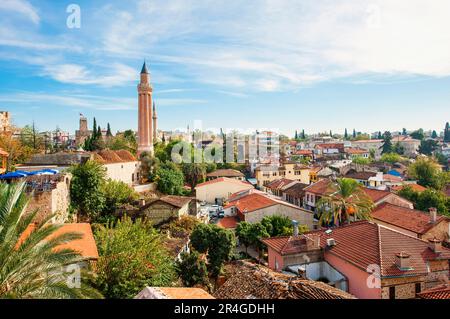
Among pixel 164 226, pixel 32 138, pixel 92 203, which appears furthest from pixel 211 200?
pixel 32 138

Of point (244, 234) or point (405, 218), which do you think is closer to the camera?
point (405, 218)

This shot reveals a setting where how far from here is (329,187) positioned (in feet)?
103

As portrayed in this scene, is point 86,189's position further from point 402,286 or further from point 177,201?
point 402,286

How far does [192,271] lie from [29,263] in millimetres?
8855

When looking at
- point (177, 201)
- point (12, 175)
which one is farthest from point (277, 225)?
point (12, 175)

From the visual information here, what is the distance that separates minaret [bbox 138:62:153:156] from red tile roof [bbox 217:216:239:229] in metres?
18.3

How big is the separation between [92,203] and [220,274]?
33.0 feet

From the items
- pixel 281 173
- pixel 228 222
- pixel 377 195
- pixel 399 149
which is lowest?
pixel 228 222

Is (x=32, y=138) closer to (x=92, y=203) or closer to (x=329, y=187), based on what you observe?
(x=92, y=203)

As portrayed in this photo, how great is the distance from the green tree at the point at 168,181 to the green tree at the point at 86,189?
44.0 feet

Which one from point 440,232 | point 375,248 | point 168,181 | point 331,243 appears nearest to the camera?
point 375,248

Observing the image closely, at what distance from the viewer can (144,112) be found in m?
43.5
